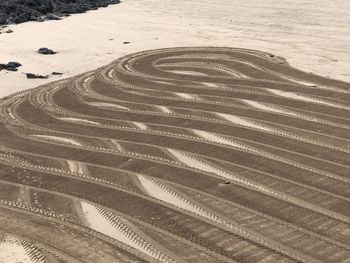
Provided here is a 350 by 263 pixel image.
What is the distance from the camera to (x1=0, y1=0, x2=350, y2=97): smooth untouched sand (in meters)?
19.3

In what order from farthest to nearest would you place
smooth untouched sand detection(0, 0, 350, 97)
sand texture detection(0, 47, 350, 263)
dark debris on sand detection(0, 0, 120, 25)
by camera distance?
1. dark debris on sand detection(0, 0, 120, 25)
2. smooth untouched sand detection(0, 0, 350, 97)
3. sand texture detection(0, 47, 350, 263)

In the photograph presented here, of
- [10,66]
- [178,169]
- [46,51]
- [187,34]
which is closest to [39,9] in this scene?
[46,51]

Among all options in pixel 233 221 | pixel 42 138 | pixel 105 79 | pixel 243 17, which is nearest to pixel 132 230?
pixel 233 221

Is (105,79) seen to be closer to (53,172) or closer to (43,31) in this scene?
(53,172)

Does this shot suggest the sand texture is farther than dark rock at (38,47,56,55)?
No

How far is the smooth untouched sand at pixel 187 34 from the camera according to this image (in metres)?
19.3

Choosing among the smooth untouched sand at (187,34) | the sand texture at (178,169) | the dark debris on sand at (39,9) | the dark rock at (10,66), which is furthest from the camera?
the dark debris on sand at (39,9)

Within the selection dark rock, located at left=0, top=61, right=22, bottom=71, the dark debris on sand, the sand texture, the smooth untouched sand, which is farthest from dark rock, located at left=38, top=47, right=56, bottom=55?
the dark debris on sand

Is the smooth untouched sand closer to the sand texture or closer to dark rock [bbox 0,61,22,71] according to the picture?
dark rock [bbox 0,61,22,71]

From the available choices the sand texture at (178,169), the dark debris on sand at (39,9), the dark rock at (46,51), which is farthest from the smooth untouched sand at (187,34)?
the sand texture at (178,169)

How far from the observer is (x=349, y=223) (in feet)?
27.8

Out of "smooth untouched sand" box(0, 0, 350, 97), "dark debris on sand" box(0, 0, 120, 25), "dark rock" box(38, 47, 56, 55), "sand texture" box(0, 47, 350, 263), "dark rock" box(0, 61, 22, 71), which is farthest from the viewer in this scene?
"dark debris on sand" box(0, 0, 120, 25)

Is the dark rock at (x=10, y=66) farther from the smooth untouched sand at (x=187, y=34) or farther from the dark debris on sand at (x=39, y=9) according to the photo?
the dark debris on sand at (x=39, y=9)

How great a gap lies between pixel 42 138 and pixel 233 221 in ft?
19.8
